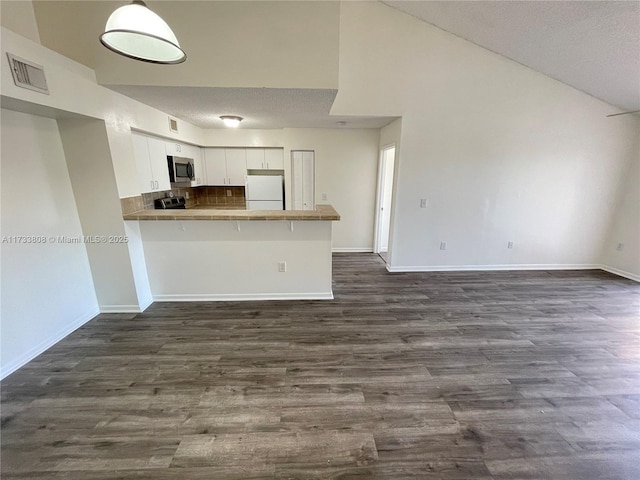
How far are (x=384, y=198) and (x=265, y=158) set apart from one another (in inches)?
99.3

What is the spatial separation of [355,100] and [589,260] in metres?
4.78

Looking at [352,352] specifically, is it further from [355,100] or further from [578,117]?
[578,117]

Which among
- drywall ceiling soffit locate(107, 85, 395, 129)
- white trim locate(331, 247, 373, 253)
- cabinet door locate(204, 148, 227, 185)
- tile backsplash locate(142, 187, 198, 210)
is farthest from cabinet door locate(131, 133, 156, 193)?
white trim locate(331, 247, 373, 253)

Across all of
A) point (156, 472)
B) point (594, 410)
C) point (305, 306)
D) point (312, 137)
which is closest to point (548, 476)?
point (594, 410)

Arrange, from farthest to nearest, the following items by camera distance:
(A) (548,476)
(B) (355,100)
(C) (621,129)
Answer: (C) (621,129) → (B) (355,100) → (A) (548,476)

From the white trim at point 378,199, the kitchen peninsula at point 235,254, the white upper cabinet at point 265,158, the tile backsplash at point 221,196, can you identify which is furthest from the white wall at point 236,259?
the tile backsplash at point 221,196

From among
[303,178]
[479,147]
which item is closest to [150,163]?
[303,178]

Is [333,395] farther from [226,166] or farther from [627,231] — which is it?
[627,231]

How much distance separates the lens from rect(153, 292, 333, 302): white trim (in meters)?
3.31

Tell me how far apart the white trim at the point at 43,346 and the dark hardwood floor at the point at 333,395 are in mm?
70

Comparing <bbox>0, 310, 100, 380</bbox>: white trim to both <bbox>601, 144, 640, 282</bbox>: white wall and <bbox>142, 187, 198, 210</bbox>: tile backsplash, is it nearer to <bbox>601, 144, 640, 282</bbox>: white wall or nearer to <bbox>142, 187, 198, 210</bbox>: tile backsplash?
<bbox>142, 187, 198, 210</bbox>: tile backsplash

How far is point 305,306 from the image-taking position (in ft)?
10.5

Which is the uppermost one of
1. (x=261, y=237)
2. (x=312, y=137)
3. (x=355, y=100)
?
(x=355, y=100)

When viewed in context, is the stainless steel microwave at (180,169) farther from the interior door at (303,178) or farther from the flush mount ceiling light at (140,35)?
the flush mount ceiling light at (140,35)
